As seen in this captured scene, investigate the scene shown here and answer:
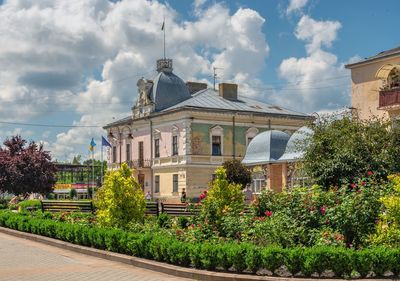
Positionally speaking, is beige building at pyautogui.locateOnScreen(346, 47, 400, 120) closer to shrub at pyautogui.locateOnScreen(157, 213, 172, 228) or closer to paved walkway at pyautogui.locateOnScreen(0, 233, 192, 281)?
shrub at pyautogui.locateOnScreen(157, 213, 172, 228)

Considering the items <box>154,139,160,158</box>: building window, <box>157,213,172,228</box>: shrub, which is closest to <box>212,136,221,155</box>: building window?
<box>154,139,160,158</box>: building window

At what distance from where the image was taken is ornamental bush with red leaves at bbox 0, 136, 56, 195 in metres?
44.5

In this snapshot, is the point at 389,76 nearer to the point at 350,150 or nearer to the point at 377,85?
the point at 377,85

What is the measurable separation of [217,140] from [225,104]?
3.73 m

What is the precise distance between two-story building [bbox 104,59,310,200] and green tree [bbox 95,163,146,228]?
29.1 m

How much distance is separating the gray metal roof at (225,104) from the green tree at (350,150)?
27075 millimetres

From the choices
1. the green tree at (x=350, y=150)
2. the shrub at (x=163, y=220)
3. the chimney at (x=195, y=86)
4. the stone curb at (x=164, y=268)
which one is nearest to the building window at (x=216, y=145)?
the chimney at (x=195, y=86)

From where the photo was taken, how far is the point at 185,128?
1923 inches

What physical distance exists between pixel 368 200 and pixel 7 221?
16149 millimetres

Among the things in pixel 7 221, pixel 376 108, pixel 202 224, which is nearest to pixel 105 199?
pixel 202 224

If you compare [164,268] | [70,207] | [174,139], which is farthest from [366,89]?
[174,139]

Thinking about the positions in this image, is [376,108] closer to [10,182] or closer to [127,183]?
[127,183]

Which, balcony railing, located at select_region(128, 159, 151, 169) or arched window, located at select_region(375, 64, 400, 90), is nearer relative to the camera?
arched window, located at select_region(375, 64, 400, 90)

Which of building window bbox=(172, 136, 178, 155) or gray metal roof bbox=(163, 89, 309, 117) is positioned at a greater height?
gray metal roof bbox=(163, 89, 309, 117)
